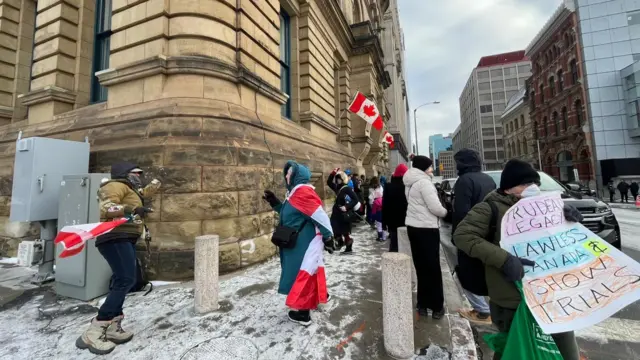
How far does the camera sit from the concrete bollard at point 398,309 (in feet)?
8.33

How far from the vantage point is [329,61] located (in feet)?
39.9

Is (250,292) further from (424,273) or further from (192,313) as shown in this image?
(424,273)

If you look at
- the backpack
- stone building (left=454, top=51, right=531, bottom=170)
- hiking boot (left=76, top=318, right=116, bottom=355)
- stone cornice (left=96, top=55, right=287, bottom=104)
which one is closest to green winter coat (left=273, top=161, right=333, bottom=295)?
the backpack

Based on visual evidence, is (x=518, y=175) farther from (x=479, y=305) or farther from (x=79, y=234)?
(x=79, y=234)

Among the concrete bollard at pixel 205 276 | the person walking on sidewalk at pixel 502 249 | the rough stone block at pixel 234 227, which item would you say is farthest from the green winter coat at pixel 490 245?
the rough stone block at pixel 234 227

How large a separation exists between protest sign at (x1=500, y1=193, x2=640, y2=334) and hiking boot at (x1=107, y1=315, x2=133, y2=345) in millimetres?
3628

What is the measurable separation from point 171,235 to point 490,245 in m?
4.65

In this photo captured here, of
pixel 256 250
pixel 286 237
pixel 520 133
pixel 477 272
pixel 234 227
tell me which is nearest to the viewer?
pixel 477 272

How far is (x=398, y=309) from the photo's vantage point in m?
2.56

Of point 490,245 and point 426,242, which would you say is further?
point 426,242

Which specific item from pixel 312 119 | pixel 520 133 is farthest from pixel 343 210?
pixel 520 133

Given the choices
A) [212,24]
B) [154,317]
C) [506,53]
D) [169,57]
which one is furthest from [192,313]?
[506,53]

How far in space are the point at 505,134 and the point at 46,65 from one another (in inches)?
2779

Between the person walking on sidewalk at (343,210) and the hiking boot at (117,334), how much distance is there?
4008 millimetres
